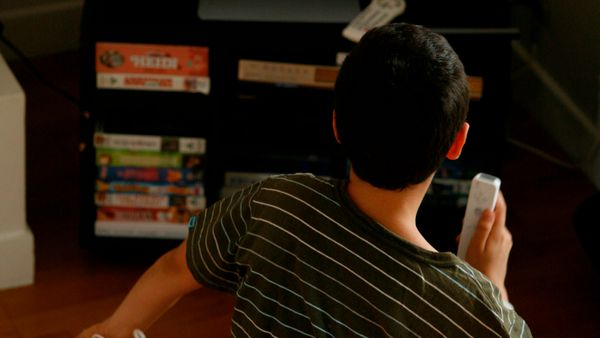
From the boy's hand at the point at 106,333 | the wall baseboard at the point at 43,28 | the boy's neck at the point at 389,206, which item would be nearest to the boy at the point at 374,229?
the boy's neck at the point at 389,206

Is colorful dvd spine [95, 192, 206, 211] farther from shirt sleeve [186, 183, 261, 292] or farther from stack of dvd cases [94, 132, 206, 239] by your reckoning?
shirt sleeve [186, 183, 261, 292]

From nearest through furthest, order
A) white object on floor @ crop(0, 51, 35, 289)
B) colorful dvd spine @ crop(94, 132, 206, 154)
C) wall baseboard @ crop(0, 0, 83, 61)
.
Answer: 1. white object on floor @ crop(0, 51, 35, 289)
2. colorful dvd spine @ crop(94, 132, 206, 154)
3. wall baseboard @ crop(0, 0, 83, 61)

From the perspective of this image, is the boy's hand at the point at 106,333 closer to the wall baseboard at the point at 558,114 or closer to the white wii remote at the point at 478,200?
the white wii remote at the point at 478,200

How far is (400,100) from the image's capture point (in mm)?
988

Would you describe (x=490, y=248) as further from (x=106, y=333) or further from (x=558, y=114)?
(x=558, y=114)

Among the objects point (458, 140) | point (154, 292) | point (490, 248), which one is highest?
point (458, 140)

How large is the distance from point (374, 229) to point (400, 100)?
0.15m

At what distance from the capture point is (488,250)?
123 cm

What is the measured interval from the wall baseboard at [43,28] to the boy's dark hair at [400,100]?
1616 mm

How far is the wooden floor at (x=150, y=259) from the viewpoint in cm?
191

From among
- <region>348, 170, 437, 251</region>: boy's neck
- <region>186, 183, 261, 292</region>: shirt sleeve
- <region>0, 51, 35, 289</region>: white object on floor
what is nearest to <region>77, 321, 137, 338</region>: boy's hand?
<region>186, 183, 261, 292</region>: shirt sleeve

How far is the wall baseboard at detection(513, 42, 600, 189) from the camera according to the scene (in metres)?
2.29

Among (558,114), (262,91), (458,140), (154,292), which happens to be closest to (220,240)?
(154,292)

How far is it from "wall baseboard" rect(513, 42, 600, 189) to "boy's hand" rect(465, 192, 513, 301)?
42.2 inches
